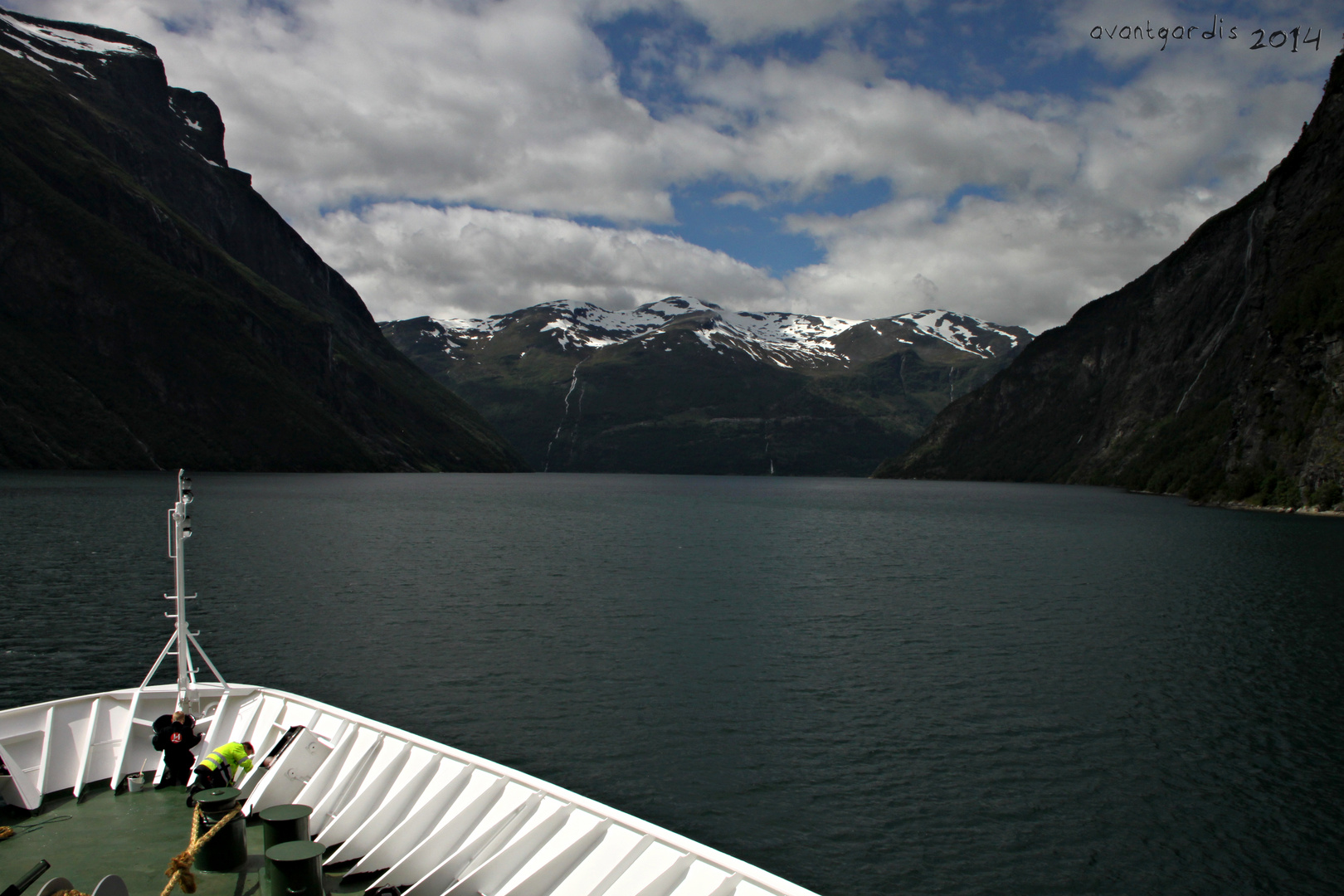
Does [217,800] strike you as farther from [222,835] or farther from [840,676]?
[840,676]

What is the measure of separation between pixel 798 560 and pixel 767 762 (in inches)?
2016

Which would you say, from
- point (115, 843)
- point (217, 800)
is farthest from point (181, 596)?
point (217, 800)

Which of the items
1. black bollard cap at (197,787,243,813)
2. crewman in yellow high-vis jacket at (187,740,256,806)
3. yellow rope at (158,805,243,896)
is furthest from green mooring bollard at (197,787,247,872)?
crewman in yellow high-vis jacket at (187,740,256,806)

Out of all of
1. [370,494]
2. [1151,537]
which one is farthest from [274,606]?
[370,494]

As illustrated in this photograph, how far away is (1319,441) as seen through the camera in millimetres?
122750

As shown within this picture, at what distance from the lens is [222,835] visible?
16.0 metres

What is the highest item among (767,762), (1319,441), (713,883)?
(1319,441)

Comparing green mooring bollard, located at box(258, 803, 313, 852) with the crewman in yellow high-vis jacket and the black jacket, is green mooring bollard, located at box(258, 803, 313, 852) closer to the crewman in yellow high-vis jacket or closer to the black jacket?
the crewman in yellow high-vis jacket

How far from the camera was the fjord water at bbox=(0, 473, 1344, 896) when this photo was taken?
21.5 meters

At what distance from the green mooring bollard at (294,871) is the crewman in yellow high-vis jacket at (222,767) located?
483cm

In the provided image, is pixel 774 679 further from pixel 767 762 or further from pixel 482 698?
pixel 482 698

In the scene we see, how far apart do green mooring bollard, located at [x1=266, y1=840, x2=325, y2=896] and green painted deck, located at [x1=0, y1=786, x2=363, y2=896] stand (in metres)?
1.92

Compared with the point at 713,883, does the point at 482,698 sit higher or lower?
lower

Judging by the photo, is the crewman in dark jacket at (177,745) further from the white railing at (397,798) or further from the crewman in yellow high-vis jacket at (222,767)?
the crewman in yellow high-vis jacket at (222,767)
